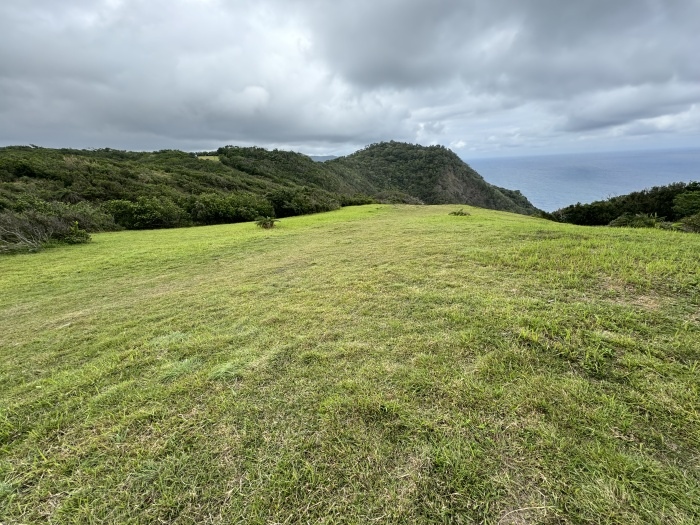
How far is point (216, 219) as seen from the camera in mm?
24359

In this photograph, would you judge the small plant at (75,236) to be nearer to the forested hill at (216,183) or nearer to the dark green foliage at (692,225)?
the forested hill at (216,183)

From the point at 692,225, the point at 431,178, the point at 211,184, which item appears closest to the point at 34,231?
the point at 692,225

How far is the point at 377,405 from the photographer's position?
7.38ft

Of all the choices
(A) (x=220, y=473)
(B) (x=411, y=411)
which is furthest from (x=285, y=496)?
(B) (x=411, y=411)

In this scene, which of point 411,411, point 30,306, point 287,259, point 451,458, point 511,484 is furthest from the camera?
point 287,259

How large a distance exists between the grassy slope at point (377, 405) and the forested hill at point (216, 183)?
18.3 metres

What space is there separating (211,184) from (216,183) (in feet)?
3.03

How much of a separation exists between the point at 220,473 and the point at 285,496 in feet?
1.59

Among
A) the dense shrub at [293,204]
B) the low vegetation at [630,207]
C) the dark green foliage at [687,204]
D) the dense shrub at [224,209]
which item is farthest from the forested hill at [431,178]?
the dense shrub at [224,209]

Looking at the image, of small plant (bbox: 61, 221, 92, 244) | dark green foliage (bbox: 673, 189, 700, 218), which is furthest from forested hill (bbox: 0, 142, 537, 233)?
dark green foliage (bbox: 673, 189, 700, 218)

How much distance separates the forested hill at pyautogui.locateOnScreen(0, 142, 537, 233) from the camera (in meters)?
20.7

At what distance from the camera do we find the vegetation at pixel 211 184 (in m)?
20.4

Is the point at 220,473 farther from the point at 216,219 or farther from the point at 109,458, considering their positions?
the point at 216,219

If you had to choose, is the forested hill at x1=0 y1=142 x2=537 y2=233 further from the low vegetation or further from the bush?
the low vegetation
